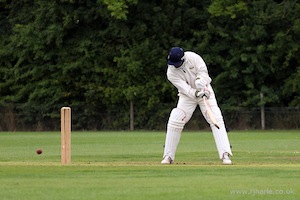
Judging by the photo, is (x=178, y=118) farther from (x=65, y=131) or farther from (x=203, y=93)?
(x=65, y=131)

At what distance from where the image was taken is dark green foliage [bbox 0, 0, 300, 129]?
141 feet

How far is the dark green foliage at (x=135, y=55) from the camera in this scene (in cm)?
4288

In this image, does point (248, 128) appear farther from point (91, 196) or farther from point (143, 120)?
point (91, 196)

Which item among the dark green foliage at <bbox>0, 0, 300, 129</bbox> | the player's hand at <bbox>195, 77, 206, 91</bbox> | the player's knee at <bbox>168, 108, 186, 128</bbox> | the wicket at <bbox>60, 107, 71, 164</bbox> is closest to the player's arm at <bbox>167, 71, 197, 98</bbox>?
the player's hand at <bbox>195, 77, 206, 91</bbox>

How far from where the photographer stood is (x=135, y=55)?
4341 cm

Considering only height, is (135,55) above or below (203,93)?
above

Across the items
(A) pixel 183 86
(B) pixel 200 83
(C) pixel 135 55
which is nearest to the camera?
(B) pixel 200 83

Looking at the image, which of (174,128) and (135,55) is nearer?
(174,128)

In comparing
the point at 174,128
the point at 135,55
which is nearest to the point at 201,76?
the point at 174,128

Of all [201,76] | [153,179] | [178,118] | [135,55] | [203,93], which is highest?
[135,55]

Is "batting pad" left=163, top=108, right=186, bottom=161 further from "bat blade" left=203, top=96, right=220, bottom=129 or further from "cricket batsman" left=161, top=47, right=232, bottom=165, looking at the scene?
"bat blade" left=203, top=96, right=220, bottom=129

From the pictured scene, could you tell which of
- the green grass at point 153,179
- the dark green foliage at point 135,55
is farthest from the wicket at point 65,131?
the dark green foliage at point 135,55

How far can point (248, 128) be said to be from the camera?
42.8 metres

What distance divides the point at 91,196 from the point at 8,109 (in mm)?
33330
